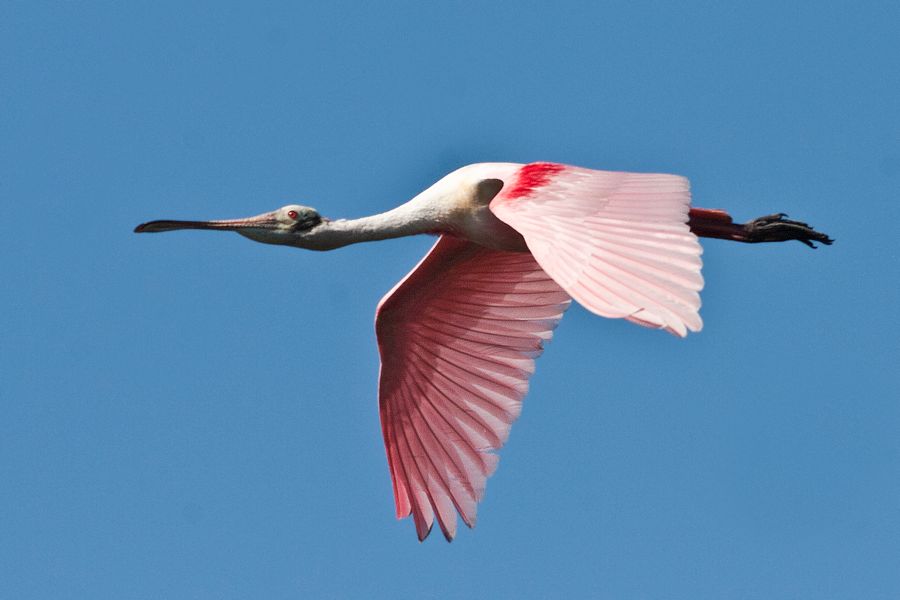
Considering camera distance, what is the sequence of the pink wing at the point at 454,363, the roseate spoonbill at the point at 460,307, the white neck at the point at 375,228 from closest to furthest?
1. the roseate spoonbill at the point at 460,307
2. the white neck at the point at 375,228
3. the pink wing at the point at 454,363

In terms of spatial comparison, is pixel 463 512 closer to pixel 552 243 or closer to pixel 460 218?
pixel 460 218

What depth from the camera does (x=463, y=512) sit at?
14445 mm

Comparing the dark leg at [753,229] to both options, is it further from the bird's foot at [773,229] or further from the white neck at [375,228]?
the white neck at [375,228]

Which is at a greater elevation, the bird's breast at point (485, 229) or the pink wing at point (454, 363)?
the bird's breast at point (485, 229)

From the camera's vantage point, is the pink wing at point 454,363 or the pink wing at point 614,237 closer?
the pink wing at point 614,237

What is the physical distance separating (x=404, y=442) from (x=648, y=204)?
3838 mm

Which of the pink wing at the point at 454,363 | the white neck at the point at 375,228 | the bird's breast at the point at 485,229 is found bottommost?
the pink wing at the point at 454,363

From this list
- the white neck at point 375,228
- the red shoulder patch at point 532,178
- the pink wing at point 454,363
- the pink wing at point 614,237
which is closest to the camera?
the pink wing at point 614,237

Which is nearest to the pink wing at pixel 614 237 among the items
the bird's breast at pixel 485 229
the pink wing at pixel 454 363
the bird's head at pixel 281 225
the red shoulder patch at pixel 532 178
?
the red shoulder patch at pixel 532 178

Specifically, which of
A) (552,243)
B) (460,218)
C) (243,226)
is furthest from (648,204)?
(243,226)

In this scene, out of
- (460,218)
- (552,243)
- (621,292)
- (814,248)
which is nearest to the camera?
(621,292)

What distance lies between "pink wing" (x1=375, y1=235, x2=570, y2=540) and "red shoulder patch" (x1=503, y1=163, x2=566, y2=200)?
2.03m

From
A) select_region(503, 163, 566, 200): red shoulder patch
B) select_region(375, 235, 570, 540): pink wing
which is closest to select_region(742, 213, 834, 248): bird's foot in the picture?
select_region(375, 235, 570, 540): pink wing

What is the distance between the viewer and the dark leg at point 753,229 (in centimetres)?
1427
